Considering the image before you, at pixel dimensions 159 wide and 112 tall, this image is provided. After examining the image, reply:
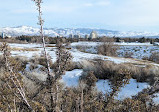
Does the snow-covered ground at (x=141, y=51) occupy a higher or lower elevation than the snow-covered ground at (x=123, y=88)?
lower

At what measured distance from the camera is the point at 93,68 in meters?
8.41

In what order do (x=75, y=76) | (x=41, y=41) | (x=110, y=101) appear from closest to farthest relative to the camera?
1. (x=110, y=101)
2. (x=41, y=41)
3. (x=75, y=76)

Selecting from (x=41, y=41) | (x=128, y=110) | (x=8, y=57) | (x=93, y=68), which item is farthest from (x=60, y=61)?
(x=93, y=68)

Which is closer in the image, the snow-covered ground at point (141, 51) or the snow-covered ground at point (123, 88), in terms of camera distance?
the snow-covered ground at point (123, 88)

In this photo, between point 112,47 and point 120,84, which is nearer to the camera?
point 120,84

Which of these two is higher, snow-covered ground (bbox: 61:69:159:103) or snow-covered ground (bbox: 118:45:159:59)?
snow-covered ground (bbox: 61:69:159:103)

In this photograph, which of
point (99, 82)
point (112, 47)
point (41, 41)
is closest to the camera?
point (41, 41)

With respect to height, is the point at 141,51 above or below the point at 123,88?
below

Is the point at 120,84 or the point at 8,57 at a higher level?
the point at 8,57

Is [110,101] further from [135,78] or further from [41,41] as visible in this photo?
[135,78]

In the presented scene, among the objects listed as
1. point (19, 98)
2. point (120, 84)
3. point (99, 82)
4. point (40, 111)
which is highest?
point (120, 84)

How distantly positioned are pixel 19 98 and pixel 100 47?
25.6 m

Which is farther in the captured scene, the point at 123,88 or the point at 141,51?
the point at 141,51

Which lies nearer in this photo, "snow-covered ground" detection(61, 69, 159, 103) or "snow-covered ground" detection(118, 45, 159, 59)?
"snow-covered ground" detection(61, 69, 159, 103)
